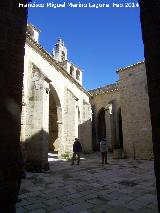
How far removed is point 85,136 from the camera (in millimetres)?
21375

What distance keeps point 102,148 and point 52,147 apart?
9361 millimetres

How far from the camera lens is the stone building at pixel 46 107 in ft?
34.1

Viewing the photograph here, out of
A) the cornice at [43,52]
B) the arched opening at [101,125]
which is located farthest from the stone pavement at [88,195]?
the arched opening at [101,125]

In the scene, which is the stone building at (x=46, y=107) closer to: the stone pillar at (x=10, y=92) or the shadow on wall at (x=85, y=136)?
the shadow on wall at (x=85, y=136)

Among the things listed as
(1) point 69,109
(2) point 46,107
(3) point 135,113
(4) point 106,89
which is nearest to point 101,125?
(4) point 106,89

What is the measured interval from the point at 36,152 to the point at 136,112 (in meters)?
8.63

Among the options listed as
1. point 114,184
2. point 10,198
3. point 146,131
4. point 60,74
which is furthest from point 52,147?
point 10,198

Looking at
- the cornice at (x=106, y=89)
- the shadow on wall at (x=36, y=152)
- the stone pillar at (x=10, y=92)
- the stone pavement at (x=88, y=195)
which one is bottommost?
the stone pavement at (x=88, y=195)

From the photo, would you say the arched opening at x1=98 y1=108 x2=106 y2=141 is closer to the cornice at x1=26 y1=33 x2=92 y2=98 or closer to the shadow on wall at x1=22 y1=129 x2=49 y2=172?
the cornice at x1=26 y1=33 x2=92 y2=98

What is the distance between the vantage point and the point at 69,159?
14953 mm

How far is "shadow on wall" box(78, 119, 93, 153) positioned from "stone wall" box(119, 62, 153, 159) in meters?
5.34

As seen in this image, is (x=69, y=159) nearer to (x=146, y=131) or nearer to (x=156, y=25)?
(x=146, y=131)

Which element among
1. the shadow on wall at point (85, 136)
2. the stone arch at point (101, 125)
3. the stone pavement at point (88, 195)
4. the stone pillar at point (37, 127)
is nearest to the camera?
the stone pavement at point (88, 195)

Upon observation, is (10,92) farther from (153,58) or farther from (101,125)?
(101,125)
